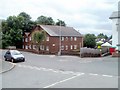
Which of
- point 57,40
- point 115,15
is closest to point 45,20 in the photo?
point 57,40

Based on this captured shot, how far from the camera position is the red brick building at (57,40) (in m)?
66.3

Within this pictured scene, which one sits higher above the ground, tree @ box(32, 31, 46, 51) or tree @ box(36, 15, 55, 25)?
tree @ box(36, 15, 55, 25)

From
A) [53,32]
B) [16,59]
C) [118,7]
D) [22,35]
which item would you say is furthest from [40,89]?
[22,35]

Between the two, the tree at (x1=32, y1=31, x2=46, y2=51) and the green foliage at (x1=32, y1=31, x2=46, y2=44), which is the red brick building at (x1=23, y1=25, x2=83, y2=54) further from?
the green foliage at (x1=32, y1=31, x2=46, y2=44)

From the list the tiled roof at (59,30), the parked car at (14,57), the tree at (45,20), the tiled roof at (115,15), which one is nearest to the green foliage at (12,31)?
the tiled roof at (59,30)

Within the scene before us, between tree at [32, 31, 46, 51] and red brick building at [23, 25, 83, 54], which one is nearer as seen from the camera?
tree at [32, 31, 46, 51]

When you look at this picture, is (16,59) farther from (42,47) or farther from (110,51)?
(42,47)

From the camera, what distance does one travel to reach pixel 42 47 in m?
68.4

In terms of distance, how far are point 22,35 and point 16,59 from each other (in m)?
39.5

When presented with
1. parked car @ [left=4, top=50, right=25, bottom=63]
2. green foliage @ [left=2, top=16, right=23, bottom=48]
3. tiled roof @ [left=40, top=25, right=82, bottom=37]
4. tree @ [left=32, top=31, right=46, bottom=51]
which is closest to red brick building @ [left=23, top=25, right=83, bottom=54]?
tiled roof @ [left=40, top=25, right=82, bottom=37]

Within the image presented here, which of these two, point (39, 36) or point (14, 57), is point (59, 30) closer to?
point (39, 36)

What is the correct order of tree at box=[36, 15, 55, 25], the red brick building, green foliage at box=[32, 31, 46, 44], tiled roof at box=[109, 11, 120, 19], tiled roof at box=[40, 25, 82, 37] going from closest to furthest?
tiled roof at box=[109, 11, 120, 19], green foliage at box=[32, 31, 46, 44], the red brick building, tiled roof at box=[40, 25, 82, 37], tree at box=[36, 15, 55, 25]

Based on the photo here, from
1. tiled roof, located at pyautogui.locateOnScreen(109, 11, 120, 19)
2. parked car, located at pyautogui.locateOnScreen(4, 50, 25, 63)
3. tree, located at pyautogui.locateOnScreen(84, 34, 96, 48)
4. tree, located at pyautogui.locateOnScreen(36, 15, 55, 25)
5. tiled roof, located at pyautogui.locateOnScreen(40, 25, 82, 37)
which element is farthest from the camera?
tree, located at pyautogui.locateOnScreen(36, 15, 55, 25)

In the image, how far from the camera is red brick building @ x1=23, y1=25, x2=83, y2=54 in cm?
6631
